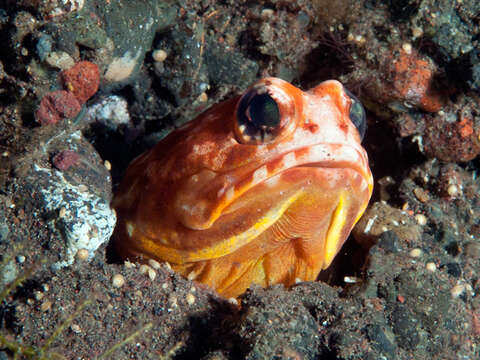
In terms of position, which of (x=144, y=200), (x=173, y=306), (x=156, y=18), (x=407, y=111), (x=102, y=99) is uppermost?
(x=156, y=18)

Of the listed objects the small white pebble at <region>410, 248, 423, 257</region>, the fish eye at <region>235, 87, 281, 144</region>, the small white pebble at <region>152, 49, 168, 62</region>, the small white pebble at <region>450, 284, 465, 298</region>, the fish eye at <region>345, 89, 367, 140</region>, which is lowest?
the small white pebble at <region>450, 284, 465, 298</region>

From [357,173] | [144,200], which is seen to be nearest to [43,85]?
[144,200]

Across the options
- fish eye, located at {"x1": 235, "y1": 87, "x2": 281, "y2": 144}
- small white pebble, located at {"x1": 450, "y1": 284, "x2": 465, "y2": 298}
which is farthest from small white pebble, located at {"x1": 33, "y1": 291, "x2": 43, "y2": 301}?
small white pebble, located at {"x1": 450, "y1": 284, "x2": 465, "y2": 298}

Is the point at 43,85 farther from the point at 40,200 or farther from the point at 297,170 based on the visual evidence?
the point at 297,170

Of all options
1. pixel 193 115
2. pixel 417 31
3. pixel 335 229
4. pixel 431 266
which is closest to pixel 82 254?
pixel 335 229

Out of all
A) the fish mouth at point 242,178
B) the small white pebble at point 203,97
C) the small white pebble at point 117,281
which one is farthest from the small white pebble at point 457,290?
the small white pebble at point 203,97

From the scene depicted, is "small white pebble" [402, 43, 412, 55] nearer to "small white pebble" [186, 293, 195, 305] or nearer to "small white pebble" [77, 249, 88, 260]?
"small white pebble" [186, 293, 195, 305]
